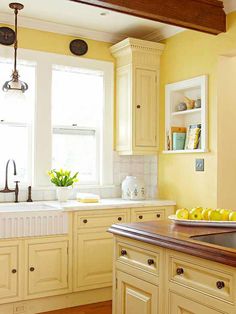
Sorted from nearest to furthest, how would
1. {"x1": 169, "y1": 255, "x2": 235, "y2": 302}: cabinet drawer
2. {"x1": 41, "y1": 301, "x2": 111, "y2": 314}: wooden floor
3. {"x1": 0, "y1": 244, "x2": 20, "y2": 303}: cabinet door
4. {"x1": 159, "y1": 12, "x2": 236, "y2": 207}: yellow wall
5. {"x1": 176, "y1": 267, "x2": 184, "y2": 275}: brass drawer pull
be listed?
{"x1": 169, "y1": 255, "x2": 235, "y2": 302}: cabinet drawer
{"x1": 176, "y1": 267, "x2": 184, "y2": 275}: brass drawer pull
{"x1": 0, "y1": 244, "x2": 20, "y2": 303}: cabinet door
{"x1": 41, "y1": 301, "x2": 111, "y2": 314}: wooden floor
{"x1": 159, "y1": 12, "x2": 236, "y2": 207}: yellow wall

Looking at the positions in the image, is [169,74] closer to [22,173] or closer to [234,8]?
[234,8]

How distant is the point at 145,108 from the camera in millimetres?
4664

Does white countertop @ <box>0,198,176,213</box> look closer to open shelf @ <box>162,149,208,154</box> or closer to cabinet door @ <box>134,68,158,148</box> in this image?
open shelf @ <box>162,149,208,154</box>

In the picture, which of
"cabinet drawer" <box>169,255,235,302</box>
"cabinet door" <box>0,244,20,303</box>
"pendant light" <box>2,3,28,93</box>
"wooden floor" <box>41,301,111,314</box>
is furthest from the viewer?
"pendant light" <box>2,3,28,93</box>

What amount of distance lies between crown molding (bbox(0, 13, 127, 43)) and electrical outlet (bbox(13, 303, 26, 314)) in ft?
8.78

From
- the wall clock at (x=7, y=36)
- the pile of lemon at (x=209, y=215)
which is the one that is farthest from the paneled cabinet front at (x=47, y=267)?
the wall clock at (x=7, y=36)

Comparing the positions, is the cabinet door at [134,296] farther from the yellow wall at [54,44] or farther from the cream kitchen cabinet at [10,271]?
the yellow wall at [54,44]

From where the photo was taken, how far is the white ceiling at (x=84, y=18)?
13.1 feet

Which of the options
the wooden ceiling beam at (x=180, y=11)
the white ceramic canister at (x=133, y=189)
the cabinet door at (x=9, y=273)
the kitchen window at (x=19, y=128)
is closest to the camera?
the wooden ceiling beam at (x=180, y=11)

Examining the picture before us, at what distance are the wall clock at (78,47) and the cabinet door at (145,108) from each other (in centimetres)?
63

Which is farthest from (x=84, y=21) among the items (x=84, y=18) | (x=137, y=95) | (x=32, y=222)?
(x=32, y=222)

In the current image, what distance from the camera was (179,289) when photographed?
2.09m

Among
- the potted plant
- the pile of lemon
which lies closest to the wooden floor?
the potted plant

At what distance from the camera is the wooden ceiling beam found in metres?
3.35
